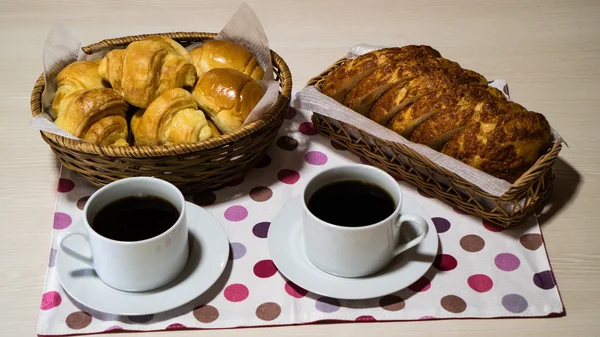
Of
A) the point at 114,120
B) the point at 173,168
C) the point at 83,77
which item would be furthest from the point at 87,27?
the point at 173,168

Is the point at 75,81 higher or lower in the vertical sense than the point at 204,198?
higher

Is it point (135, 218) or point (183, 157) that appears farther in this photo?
point (183, 157)

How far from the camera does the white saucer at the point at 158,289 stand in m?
0.89

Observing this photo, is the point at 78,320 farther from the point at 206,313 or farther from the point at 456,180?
the point at 456,180

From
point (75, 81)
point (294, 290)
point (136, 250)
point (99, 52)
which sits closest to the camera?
point (136, 250)

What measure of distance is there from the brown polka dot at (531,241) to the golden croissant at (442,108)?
0.09m

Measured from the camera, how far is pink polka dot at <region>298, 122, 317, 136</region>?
1258mm

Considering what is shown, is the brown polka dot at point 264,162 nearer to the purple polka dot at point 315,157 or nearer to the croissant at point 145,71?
the purple polka dot at point 315,157

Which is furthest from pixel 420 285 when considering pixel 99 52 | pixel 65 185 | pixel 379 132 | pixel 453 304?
pixel 99 52

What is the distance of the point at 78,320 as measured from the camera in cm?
91

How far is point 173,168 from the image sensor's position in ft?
3.41

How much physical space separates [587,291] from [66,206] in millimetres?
788

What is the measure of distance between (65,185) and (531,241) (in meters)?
0.74

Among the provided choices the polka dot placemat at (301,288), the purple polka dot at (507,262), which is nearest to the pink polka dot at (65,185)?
the polka dot placemat at (301,288)
